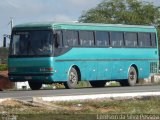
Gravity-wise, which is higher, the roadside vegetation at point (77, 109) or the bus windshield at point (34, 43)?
the bus windshield at point (34, 43)

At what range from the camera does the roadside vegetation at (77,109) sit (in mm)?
16031

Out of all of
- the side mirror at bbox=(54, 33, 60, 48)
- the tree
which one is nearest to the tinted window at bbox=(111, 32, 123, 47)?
the side mirror at bbox=(54, 33, 60, 48)

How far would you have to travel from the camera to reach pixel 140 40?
38469 mm

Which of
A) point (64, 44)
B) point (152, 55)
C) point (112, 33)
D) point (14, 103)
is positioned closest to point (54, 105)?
point (14, 103)

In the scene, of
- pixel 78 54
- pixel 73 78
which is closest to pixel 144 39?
pixel 78 54

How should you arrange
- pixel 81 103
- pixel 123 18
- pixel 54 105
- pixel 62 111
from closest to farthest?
pixel 62 111 → pixel 54 105 → pixel 81 103 → pixel 123 18

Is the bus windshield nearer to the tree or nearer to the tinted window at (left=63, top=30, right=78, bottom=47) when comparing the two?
the tinted window at (left=63, top=30, right=78, bottom=47)

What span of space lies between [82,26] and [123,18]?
52.1 metres

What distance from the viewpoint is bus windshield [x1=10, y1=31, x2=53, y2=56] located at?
3231 cm

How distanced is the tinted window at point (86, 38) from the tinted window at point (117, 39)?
66.5 inches

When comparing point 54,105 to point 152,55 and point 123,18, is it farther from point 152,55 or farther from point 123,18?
point 123,18

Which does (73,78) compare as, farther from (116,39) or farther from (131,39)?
(131,39)

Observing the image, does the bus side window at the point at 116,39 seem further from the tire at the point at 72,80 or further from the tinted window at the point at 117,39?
the tire at the point at 72,80

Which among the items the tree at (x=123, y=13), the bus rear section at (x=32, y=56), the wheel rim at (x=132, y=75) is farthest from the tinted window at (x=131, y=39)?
the tree at (x=123, y=13)
